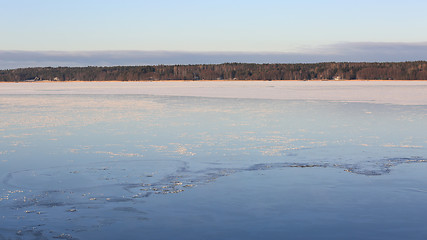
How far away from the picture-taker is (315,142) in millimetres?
11164

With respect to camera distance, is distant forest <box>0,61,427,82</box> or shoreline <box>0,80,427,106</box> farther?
distant forest <box>0,61,427,82</box>

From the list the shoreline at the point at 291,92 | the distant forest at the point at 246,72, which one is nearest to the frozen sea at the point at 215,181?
the shoreline at the point at 291,92

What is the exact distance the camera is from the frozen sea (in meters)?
5.44

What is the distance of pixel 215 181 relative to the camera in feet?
24.8

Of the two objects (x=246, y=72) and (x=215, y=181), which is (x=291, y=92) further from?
(x=246, y=72)

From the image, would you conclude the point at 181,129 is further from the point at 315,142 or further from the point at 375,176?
the point at 375,176

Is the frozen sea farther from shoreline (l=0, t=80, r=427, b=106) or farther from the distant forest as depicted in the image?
the distant forest

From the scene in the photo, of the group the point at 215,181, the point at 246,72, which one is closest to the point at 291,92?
the point at 215,181

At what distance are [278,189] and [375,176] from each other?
5.64 ft

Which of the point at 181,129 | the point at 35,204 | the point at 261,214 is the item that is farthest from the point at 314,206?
the point at 181,129

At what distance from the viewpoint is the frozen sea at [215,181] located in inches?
214

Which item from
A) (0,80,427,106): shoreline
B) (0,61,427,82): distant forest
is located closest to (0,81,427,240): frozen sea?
(0,80,427,106): shoreline

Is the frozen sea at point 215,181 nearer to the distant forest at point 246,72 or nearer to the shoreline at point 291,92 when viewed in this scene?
the shoreline at point 291,92

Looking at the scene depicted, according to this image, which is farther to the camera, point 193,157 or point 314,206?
point 193,157
